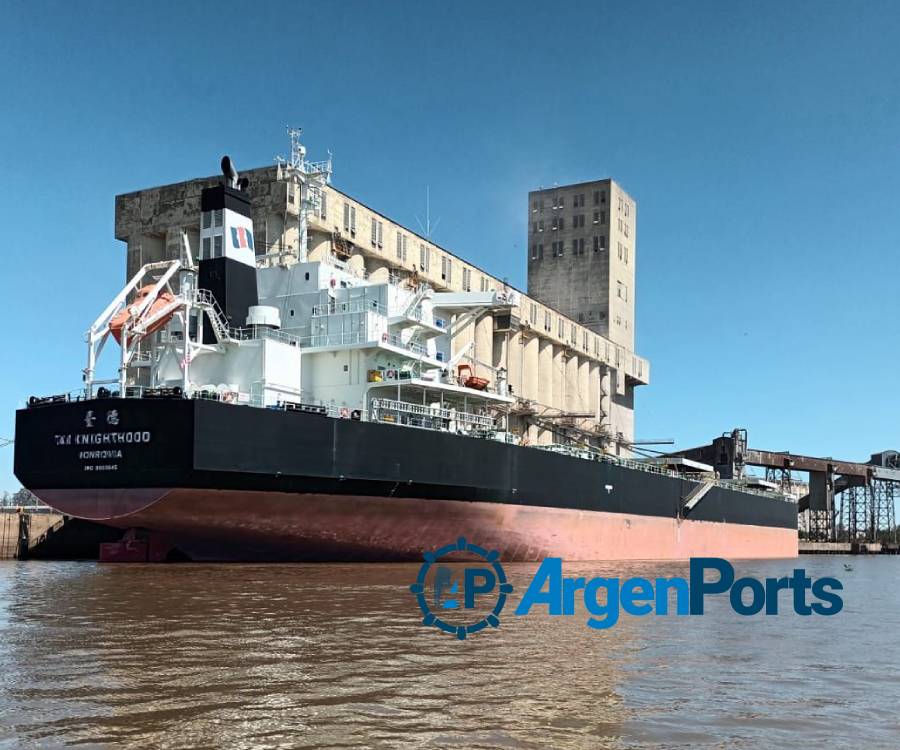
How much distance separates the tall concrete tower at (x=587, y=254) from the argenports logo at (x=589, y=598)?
46465 millimetres

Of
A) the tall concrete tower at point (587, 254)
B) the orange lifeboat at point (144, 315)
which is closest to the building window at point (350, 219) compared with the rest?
the orange lifeboat at point (144, 315)

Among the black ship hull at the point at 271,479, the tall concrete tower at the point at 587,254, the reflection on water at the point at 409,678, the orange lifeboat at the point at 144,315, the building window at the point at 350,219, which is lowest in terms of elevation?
the reflection on water at the point at 409,678

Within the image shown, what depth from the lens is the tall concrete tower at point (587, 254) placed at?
67688mm

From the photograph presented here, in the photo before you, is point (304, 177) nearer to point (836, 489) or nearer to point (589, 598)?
point (589, 598)

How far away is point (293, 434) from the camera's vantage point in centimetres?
Answer: 2147

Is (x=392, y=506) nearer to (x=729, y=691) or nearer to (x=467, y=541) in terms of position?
(x=467, y=541)

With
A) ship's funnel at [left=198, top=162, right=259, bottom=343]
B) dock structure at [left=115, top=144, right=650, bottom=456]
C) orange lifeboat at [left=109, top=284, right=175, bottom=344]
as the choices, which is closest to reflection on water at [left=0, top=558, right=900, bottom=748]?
orange lifeboat at [left=109, top=284, right=175, bottom=344]

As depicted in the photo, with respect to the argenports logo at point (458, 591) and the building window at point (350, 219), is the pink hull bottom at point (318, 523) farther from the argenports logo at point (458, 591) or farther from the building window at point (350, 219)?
the building window at point (350, 219)

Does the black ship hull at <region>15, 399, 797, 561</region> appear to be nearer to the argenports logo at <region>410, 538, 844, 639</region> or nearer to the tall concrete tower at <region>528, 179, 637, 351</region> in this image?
the argenports logo at <region>410, 538, 844, 639</region>

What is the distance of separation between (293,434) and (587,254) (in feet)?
164

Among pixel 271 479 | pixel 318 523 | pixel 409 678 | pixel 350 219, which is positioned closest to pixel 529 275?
pixel 350 219

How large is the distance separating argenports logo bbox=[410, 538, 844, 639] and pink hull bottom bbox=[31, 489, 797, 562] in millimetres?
1927

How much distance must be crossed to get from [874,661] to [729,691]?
9.83ft

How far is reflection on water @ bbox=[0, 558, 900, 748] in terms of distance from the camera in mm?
6285
